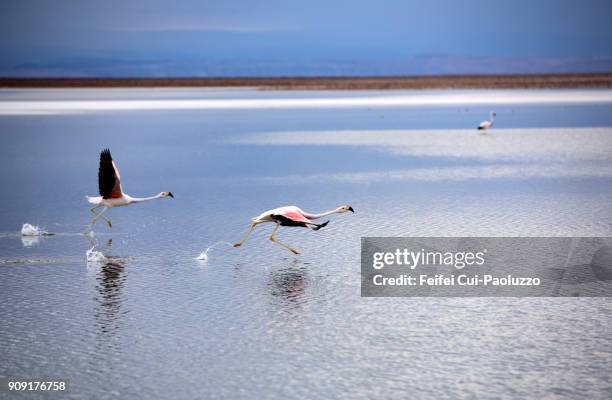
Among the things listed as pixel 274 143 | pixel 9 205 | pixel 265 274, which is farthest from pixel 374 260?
pixel 274 143

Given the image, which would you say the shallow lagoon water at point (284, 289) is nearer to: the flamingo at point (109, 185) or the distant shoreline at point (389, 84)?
the flamingo at point (109, 185)

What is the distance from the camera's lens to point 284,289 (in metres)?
8.24

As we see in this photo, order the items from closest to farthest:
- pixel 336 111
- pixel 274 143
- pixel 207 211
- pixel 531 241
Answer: pixel 531 241 < pixel 207 211 < pixel 274 143 < pixel 336 111

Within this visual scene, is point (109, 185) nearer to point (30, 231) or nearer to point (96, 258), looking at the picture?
point (30, 231)

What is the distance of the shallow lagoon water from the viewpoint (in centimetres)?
593

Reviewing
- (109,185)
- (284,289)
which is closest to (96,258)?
(109,185)

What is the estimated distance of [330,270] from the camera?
8.98 meters

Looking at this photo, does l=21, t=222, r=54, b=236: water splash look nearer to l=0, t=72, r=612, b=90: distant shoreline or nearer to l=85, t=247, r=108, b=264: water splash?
l=85, t=247, r=108, b=264: water splash

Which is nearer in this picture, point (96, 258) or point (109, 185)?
point (96, 258)

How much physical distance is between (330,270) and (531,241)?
8.42 feet

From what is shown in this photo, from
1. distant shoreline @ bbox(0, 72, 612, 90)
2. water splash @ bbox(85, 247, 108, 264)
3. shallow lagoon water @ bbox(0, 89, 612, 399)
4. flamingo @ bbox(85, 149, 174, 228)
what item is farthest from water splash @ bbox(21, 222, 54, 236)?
distant shoreline @ bbox(0, 72, 612, 90)

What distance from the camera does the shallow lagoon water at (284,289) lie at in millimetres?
5930

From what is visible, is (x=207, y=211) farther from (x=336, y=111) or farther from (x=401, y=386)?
(x=336, y=111)

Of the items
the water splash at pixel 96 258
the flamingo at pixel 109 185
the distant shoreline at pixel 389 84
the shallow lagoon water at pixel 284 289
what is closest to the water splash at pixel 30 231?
the shallow lagoon water at pixel 284 289
